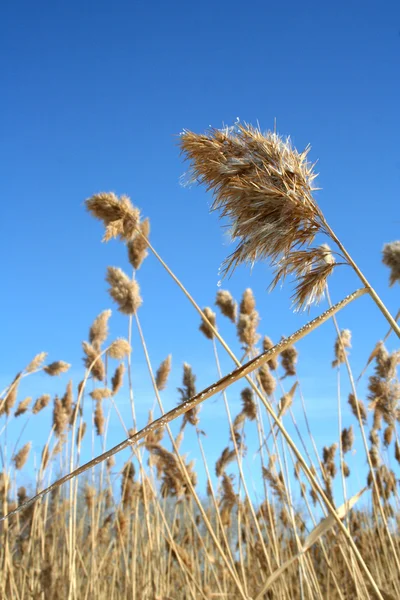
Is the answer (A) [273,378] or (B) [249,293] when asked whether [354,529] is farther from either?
(B) [249,293]

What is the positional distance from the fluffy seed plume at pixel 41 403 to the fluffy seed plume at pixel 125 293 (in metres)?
2.34

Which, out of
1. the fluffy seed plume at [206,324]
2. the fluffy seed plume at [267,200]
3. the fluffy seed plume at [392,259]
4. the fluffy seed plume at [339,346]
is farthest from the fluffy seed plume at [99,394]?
the fluffy seed plume at [267,200]

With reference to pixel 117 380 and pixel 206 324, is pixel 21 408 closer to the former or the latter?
pixel 117 380

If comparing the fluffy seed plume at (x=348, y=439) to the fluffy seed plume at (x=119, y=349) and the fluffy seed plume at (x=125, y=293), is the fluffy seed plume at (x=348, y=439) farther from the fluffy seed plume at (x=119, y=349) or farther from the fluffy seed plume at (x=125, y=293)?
the fluffy seed plume at (x=125, y=293)

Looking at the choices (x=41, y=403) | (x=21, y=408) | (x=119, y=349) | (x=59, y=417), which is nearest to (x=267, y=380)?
(x=119, y=349)

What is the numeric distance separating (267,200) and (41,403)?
4.89 meters

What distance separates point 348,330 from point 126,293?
8.72 ft

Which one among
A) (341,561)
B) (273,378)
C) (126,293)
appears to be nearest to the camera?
(126,293)

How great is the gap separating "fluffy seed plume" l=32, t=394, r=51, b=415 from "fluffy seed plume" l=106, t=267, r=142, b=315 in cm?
234

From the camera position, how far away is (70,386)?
5.41 m

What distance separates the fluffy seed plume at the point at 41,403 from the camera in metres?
5.58

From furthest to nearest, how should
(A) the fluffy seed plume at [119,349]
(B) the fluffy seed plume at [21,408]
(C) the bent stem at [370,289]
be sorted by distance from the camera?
1. (B) the fluffy seed plume at [21,408]
2. (A) the fluffy seed plume at [119,349]
3. (C) the bent stem at [370,289]

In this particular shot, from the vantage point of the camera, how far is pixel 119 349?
14.9 feet

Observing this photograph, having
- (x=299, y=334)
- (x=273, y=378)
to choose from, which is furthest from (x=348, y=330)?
(x=299, y=334)
